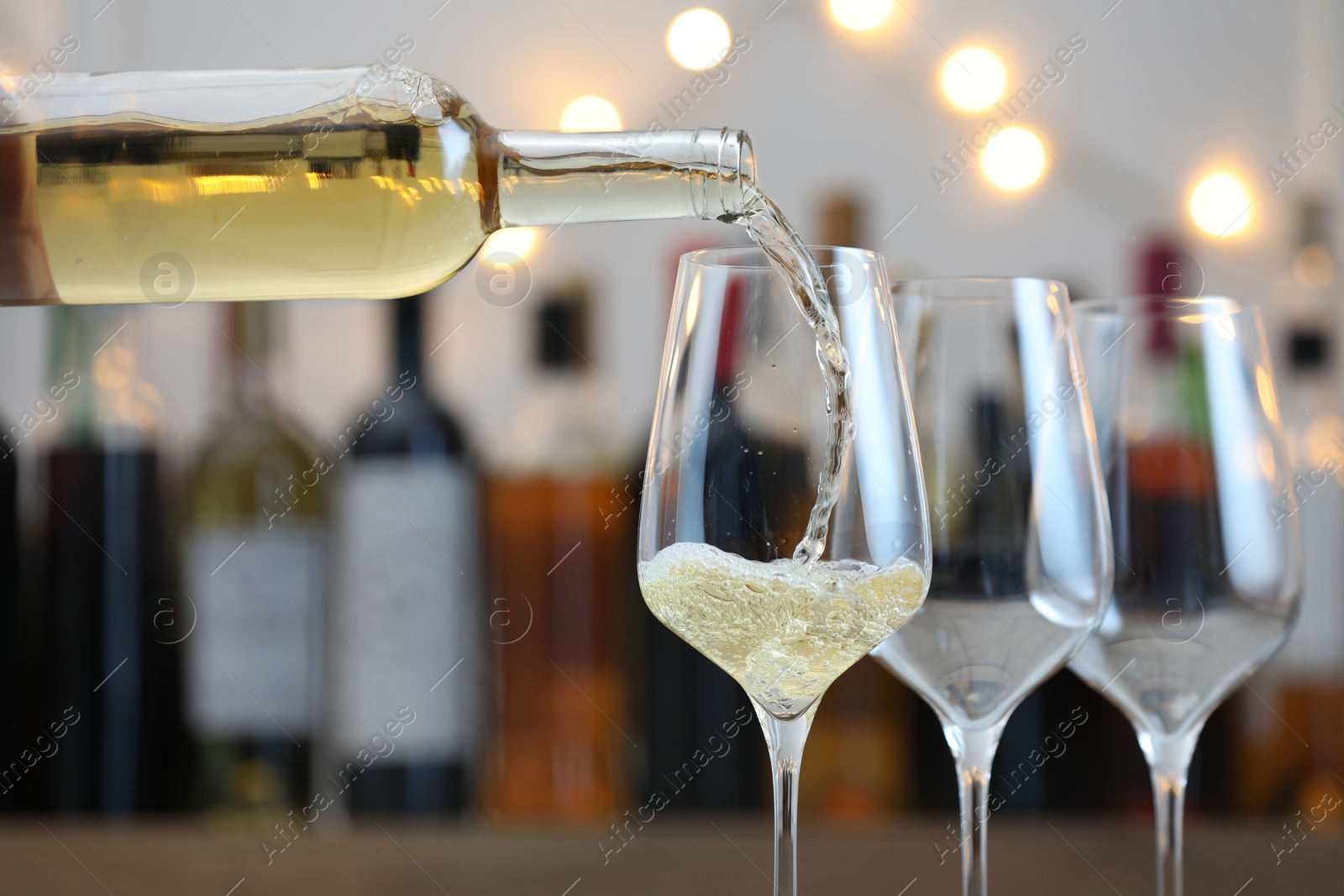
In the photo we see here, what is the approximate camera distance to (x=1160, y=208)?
101 cm

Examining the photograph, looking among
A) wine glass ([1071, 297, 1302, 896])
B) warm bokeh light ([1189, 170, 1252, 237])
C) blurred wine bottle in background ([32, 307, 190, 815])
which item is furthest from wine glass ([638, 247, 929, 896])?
warm bokeh light ([1189, 170, 1252, 237])

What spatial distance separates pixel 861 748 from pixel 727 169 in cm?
51

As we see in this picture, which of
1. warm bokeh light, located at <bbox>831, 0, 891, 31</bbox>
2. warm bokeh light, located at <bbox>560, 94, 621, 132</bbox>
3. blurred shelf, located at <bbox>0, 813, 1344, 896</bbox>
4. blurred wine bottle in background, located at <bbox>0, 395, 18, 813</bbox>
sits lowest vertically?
blurred shelf, located at <bbox>0, 813, 1344, 896</bbox>

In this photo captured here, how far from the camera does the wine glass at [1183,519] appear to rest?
0.47 m

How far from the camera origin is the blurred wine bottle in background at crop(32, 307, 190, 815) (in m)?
0.78

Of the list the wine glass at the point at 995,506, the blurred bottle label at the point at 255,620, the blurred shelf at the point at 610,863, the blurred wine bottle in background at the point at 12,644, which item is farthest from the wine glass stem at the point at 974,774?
the blurred wine bottle in background at the point at 12,644

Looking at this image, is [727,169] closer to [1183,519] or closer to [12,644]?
[1183,519]

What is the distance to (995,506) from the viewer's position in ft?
1.44

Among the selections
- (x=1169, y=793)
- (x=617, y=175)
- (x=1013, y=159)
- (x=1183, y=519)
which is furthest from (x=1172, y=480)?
(x=1013, y=159)

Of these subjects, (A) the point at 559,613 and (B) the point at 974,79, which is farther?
(B) the point at 974,79

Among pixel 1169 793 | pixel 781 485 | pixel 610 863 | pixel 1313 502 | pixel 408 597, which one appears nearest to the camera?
pixel 781 485

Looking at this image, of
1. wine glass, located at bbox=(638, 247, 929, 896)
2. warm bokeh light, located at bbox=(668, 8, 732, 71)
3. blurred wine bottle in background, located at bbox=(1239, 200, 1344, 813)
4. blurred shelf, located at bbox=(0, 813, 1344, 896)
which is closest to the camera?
wine glass, located at bbox=(638, 247, 929, 896)

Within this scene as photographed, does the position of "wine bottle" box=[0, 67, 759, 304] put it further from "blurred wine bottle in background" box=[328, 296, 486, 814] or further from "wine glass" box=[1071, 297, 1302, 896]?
"blurred wine bottle in background" box=[328, 296, 486, 814]

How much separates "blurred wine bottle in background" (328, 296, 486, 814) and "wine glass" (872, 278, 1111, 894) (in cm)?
37
